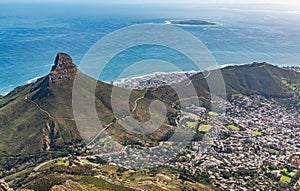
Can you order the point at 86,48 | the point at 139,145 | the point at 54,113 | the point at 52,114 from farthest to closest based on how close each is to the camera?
the point at 86,48, the point at 54,113, the point at 52,114, the point at 139,145

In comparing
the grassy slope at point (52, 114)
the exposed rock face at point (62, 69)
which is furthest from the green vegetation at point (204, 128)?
the exposed rock face at point (62, 69)

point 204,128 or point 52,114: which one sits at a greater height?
point 52,114

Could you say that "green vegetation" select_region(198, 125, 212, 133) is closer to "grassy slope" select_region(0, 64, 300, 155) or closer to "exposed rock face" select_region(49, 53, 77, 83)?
"grassy slope" select_region(0, 64, 300, 155)

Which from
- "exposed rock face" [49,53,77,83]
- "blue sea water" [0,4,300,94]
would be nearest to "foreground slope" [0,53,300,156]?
"exposed rock face" [49,53,77,83]

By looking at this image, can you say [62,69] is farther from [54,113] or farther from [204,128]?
[204,128]

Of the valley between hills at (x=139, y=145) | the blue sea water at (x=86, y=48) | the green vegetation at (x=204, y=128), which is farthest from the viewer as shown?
the blue sea water at (x=86, y=48)

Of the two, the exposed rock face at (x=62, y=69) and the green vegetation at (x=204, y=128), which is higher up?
the exposed rock face at (x=62, y=69)

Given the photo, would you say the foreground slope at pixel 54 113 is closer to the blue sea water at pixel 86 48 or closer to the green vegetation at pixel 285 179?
the green vegetation at pixel 285 179

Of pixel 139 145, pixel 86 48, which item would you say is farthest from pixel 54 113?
pixel 86 48
